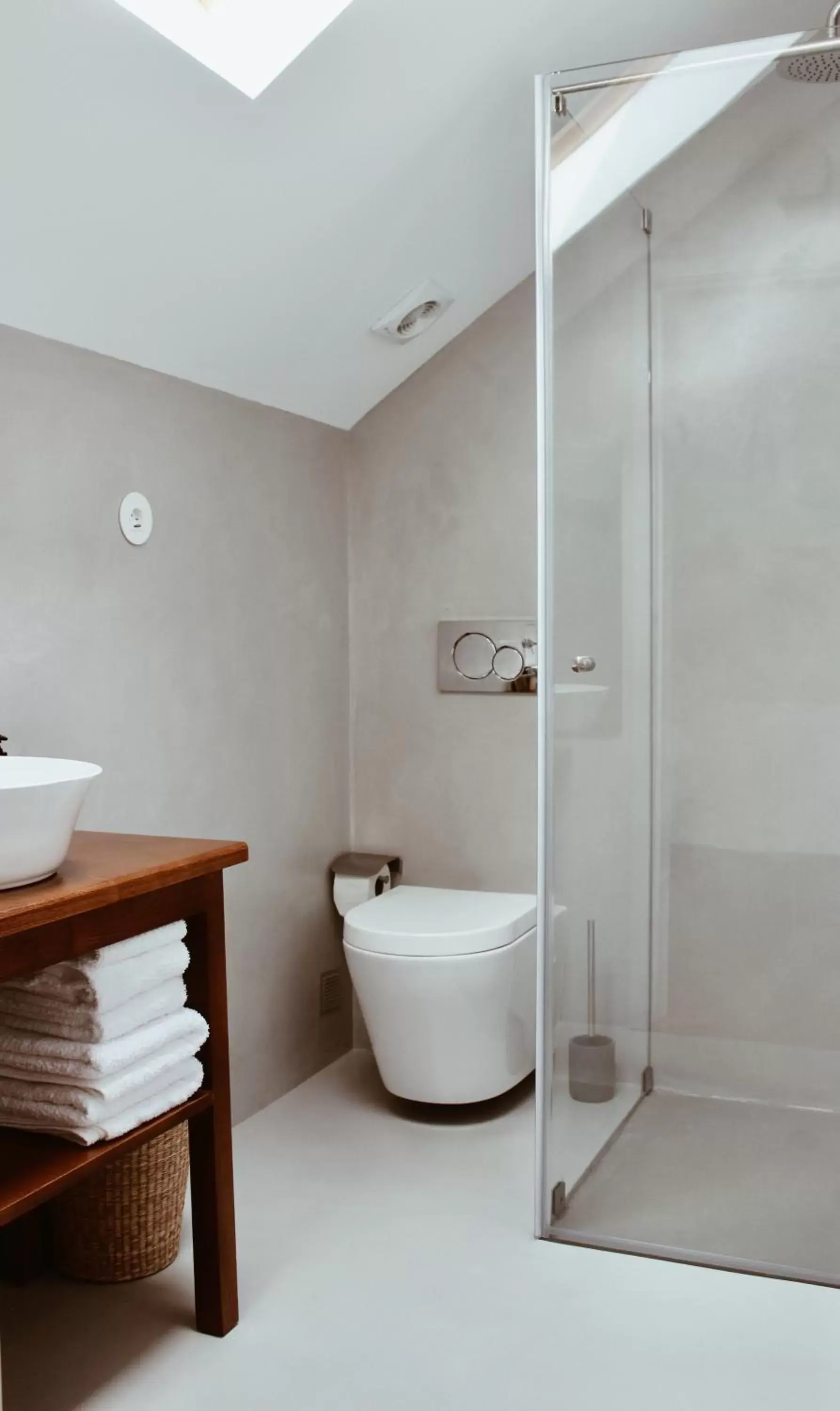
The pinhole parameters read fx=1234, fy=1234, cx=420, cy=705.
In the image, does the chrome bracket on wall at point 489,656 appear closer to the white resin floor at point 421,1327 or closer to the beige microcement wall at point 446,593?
the beige microcement wall at point 446,593

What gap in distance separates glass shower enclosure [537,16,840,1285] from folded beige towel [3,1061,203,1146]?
0.74 meters

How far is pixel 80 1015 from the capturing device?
1664 mm

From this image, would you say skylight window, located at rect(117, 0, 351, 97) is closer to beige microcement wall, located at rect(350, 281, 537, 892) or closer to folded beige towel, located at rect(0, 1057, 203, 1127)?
beige microcement wall, located at rect(350, 281, 537, 892)

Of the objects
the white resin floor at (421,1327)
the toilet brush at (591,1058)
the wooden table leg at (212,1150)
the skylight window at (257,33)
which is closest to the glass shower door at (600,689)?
the toilet brush at (591,1058)

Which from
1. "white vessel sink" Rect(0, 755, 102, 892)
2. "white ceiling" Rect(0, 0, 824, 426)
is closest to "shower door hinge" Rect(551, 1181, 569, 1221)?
"white vessel sink" Rect(0, 755, 102, 892)

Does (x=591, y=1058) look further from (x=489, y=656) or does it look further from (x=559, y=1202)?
(x=489, y=656)

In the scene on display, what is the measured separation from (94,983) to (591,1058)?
1.06 metres

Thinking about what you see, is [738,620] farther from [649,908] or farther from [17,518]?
[17,518]

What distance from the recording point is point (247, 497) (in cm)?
277

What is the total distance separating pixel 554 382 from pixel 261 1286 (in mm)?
1641

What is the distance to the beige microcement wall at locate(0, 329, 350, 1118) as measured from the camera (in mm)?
2156

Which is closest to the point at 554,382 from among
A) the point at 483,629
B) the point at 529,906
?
the point at 483,629

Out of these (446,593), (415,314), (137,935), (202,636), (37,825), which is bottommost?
(137,935)

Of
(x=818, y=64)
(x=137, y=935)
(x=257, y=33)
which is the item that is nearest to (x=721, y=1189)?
(x=137, y=935)
